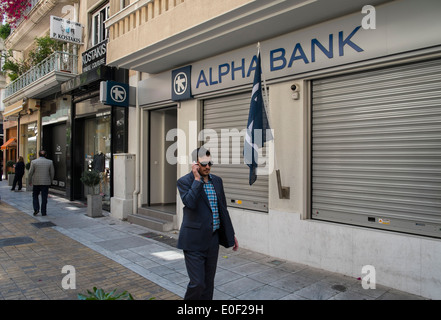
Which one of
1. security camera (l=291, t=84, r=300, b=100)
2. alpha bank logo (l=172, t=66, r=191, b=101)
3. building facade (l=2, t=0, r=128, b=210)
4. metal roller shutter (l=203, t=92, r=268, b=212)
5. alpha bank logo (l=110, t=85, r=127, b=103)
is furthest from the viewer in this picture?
building facade (l=2, t=0, r=128, b=210)

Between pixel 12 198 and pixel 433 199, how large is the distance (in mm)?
15373

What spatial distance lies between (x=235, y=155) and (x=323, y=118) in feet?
7.15

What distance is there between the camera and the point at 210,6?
20.0 feet

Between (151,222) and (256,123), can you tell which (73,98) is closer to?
(151,222)

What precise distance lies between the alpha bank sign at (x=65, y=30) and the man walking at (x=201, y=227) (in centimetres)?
1174

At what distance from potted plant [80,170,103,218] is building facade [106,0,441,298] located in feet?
10.4

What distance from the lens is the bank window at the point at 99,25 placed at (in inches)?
472

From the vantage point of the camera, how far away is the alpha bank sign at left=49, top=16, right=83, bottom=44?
1241cm

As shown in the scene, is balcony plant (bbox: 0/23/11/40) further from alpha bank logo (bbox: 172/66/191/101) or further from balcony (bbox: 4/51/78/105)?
alpha bank logo (bbox: 172/66/191/101)

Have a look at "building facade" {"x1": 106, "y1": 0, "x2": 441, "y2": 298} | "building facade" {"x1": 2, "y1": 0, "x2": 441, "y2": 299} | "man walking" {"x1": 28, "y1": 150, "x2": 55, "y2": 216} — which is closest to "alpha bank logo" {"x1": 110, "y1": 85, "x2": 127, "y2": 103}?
"building facade" {"x1": 2, "y1": 0, "x2": 441, "y2": 299}

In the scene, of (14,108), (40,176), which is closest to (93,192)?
(40,176)

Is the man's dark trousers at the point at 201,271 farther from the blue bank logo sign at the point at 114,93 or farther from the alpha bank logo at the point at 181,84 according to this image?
the blue bank logo sign at the point at 114,93

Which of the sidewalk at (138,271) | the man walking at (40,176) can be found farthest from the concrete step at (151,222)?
the man walking at (40,176)

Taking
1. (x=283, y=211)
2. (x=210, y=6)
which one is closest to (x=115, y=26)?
(x=210, y=6)
